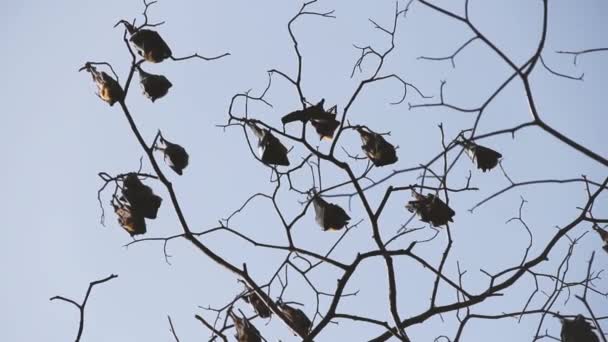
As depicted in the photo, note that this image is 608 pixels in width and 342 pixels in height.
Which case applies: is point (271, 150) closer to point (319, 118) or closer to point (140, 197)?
point (319, 118)

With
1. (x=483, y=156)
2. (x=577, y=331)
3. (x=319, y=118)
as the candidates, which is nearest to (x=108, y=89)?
(x=319, y=118)

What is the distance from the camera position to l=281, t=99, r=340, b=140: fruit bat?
190 cm

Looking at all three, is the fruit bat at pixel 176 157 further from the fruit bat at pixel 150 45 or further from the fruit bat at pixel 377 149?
the fruit bat at pixel 377 149

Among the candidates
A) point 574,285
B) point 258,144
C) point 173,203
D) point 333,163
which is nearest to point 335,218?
point 333,163

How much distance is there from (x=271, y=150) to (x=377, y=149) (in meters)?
0.37

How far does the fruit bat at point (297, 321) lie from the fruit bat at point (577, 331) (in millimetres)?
821

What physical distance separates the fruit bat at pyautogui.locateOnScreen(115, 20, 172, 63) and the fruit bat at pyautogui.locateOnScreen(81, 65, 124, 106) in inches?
5.7

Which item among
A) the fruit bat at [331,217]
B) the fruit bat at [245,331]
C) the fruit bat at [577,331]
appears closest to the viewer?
the fruit bat at [577,331]

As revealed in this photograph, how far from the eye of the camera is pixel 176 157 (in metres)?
2.00

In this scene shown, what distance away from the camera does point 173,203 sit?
1.79 metres

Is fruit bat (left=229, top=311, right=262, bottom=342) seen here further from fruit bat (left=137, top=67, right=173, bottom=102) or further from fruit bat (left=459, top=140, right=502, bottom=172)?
fruit bat (left=459, top=140, right=502, bottom=172)

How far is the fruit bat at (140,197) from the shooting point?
192 cm

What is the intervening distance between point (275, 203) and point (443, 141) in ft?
2.03

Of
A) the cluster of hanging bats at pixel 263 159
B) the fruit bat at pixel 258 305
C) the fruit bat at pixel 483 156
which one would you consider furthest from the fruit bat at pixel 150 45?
the fruit bat at pixel 483 156
